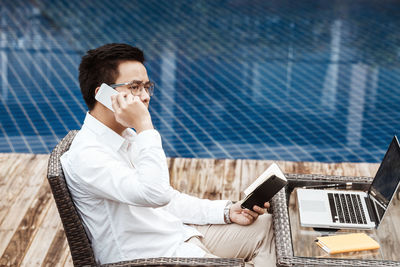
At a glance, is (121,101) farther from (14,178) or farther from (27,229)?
(14,178)

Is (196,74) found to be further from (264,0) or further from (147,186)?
(147,186)

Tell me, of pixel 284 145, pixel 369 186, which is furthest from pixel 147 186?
pixel 284 145

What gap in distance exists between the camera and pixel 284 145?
4941mm

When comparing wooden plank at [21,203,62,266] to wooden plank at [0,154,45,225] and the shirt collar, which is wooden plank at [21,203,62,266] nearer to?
wooden plank at [0,154,45,225]

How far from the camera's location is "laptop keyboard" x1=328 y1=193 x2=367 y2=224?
7.03ft

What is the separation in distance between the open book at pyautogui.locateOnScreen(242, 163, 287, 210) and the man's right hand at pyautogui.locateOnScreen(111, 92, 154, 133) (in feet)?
1.65

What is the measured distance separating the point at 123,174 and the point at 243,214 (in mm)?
669

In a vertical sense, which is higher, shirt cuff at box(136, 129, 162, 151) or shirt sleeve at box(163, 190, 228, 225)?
→ shirt cuff at box(136, 129, 162, 151)

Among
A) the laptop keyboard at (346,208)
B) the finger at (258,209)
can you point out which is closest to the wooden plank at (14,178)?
the finger at (258,209)

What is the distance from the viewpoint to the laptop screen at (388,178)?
2127 mm

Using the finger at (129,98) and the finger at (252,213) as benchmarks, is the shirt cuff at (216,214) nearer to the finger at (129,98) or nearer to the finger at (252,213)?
the finger at (252,213)

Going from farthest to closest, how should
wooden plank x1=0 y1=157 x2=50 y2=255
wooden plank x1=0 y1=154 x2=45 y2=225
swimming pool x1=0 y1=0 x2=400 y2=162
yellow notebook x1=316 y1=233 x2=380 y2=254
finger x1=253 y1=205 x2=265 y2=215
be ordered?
swimming pool x1=0 y1=0 x2=400 y2=162
wooden plank x1=0 y1=154 x2=45 y2=225
wooden plank x1=0 y1=157 x2=50 y2=255
finger x1=253 y1=205 x2=265 y2=215
yellow notebook x1=316 y1=233 x2=380 y2=254

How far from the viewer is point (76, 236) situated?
1925 mm

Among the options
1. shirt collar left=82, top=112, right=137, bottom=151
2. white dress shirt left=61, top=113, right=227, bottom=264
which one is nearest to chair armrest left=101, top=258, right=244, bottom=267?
white dress shirt left=61, top=113, right=227, bottom=264
